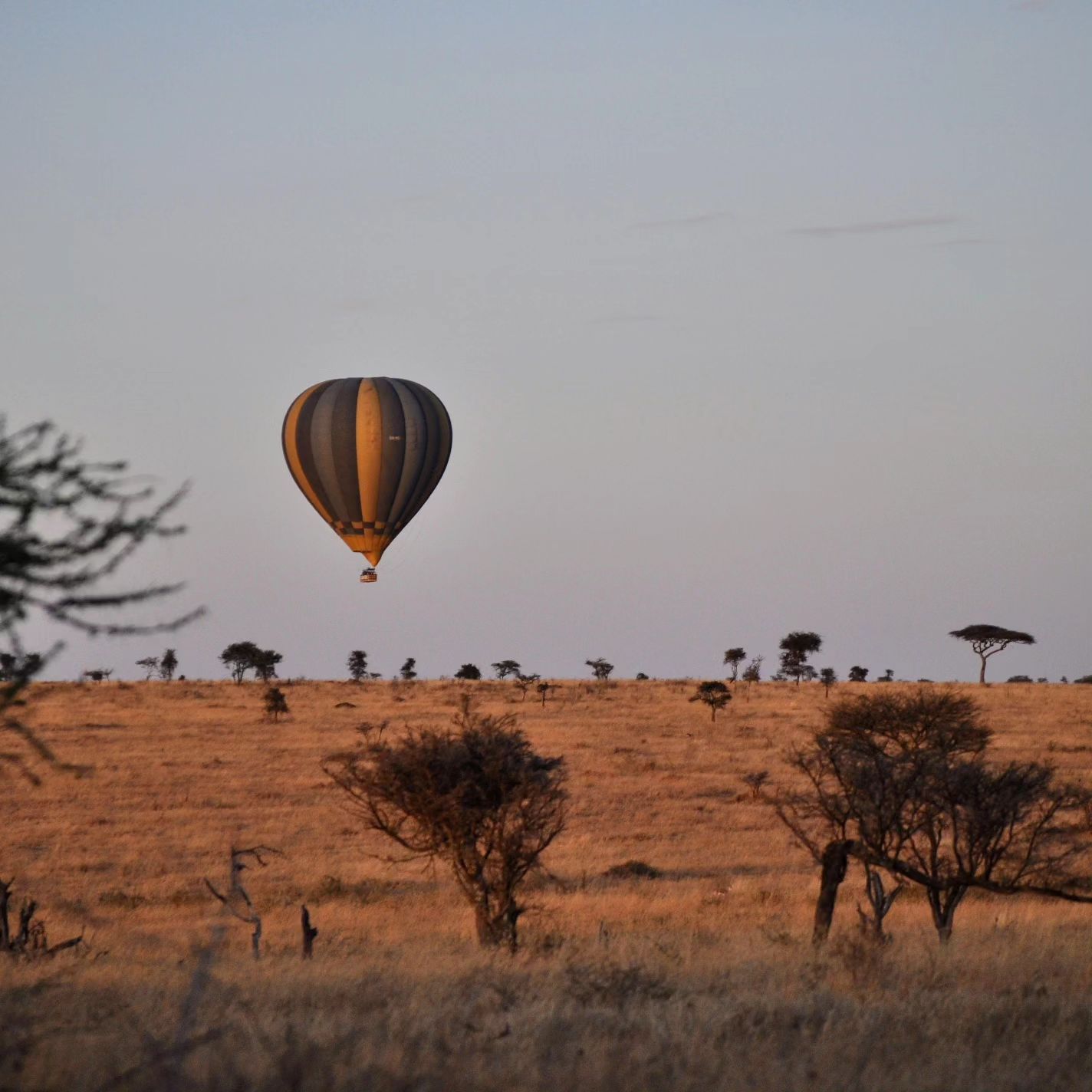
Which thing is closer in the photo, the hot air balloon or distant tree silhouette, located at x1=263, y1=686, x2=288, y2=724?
the hot air balloon

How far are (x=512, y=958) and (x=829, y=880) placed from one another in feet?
12.5

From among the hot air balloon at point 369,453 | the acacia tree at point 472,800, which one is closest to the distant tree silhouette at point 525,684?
the hot air balloon at point 369,453

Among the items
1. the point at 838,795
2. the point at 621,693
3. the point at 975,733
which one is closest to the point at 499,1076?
the point at 838,795

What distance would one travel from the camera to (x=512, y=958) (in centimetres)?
1571

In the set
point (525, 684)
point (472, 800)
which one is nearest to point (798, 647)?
point (525, 684)

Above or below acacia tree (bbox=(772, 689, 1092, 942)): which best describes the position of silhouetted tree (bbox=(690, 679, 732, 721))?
above

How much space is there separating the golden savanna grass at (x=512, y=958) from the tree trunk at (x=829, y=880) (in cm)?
46

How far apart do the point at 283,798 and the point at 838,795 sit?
21487 mm

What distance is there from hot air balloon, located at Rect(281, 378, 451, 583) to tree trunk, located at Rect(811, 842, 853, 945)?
24.4 m

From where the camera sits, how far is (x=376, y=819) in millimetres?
21672

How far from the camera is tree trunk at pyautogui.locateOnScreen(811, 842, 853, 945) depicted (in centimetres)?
1650

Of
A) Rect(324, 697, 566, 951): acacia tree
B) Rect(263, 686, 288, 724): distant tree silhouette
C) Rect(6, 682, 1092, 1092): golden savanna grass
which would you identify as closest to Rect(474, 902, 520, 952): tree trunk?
Rect(324, 697, 566, 951): acacia tree

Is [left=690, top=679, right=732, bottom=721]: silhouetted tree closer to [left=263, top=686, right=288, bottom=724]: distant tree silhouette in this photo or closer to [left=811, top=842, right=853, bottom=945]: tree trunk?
[left=263, top=686, right=288, bottom=724]: distant tree silhouette

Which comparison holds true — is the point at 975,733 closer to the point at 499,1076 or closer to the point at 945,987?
the point at 945,987
